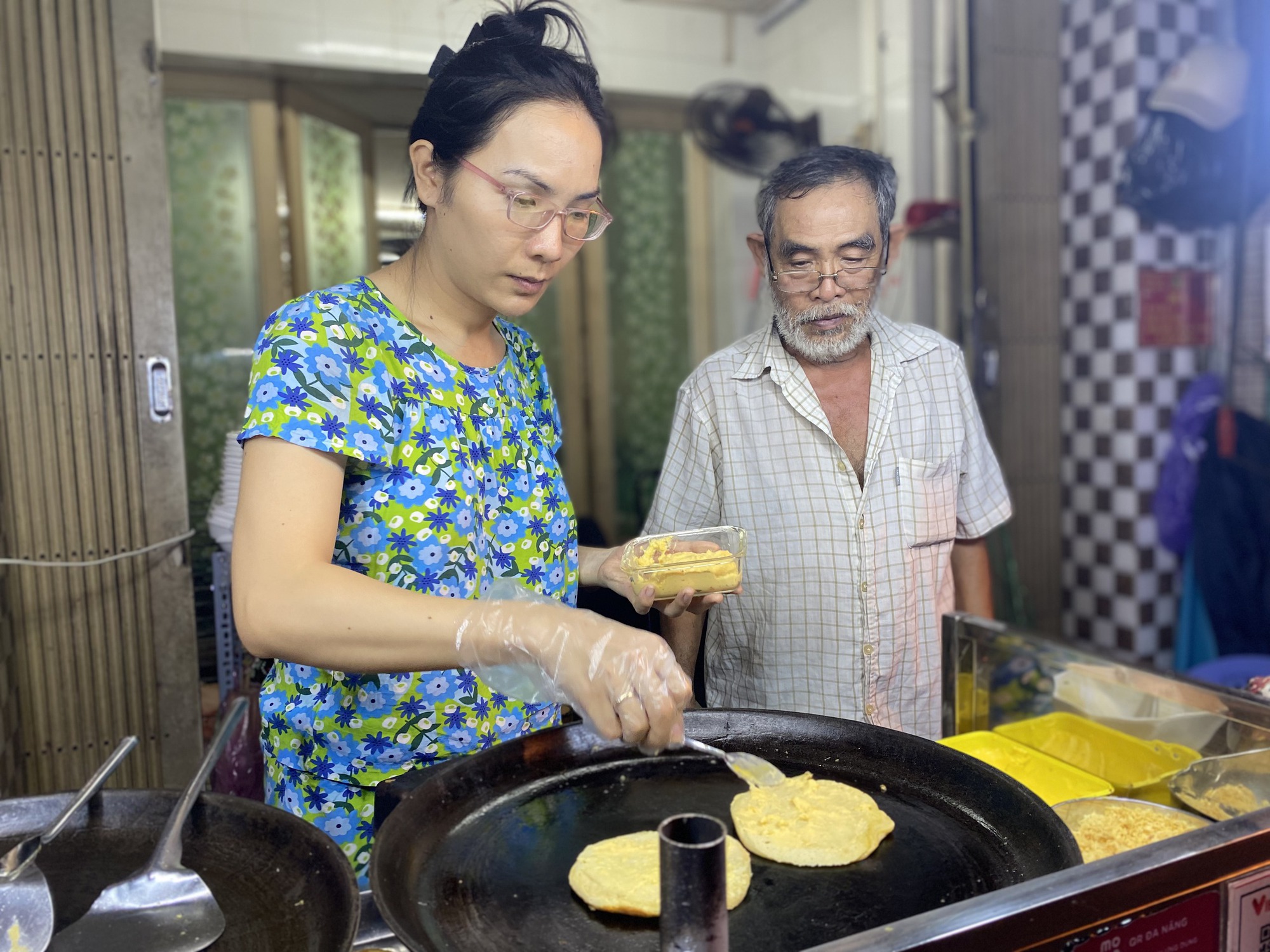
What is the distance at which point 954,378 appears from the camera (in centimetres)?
192

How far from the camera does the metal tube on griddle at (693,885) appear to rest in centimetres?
65

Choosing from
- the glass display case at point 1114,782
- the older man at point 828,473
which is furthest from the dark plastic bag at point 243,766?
the glass display case at point 1114,782

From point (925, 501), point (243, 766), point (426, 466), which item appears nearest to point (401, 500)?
point (426, 466)

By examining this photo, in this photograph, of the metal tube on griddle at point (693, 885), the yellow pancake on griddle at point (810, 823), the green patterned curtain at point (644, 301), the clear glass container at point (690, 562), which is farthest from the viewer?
the green patterned curtain at point (644, 301)

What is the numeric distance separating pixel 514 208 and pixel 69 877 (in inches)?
35.4

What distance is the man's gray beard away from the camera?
1.79m

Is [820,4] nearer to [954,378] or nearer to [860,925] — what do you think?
[954,378]

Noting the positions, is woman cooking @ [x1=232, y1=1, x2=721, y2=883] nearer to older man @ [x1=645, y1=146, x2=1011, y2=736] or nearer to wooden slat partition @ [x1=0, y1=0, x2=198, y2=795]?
older man @ [x1=645, y1=146, x2=1011, y2=736]

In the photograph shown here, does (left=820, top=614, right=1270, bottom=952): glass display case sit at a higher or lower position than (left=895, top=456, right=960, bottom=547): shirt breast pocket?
lower

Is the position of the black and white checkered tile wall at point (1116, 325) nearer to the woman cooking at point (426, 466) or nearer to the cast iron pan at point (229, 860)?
the woman cooking at point (426, 466)

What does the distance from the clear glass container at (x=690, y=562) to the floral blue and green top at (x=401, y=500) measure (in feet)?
0.66

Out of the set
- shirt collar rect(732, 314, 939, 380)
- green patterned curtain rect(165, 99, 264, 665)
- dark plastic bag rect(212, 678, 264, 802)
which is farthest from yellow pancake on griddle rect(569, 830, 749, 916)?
green patterned curtain rect(165, 99, 264, 665)

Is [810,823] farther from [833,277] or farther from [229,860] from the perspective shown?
[833,277]

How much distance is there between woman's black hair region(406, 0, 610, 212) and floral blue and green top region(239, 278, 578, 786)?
0.24 meters
